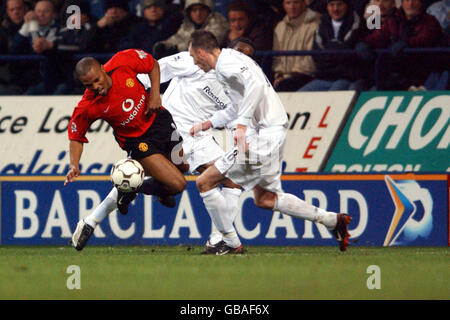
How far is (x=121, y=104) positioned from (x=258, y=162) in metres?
1.37

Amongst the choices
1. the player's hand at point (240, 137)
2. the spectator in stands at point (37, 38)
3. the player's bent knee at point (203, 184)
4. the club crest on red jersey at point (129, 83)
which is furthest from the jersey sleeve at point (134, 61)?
the spectator in stands at point (37, 38)

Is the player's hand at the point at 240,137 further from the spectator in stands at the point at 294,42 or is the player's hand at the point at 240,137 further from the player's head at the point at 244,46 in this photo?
the spectator in stands at the point at 294,42

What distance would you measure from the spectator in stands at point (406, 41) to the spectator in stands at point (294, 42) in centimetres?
68

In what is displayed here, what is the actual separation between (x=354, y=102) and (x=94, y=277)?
4786 mm

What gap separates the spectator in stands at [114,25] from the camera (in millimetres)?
11953

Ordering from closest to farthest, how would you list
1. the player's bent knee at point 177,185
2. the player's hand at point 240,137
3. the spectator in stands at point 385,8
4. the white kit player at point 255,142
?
the player's hand at point 240,137
the white kit player at point 255,142
the player's bent knee at point 177,185
the spectator in stands at point 385,8

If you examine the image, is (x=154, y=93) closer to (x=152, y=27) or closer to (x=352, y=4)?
(x=152, y=27)

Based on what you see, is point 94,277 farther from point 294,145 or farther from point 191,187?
point 294,145

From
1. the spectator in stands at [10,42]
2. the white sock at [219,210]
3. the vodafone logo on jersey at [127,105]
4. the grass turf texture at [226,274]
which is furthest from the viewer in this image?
the spectator in stands at [10,42]

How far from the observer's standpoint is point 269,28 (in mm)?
11602

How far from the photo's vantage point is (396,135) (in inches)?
428

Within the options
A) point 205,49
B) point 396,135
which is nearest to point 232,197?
point 205,49

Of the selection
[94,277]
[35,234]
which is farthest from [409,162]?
[94,277]

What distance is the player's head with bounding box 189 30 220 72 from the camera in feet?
26.7
